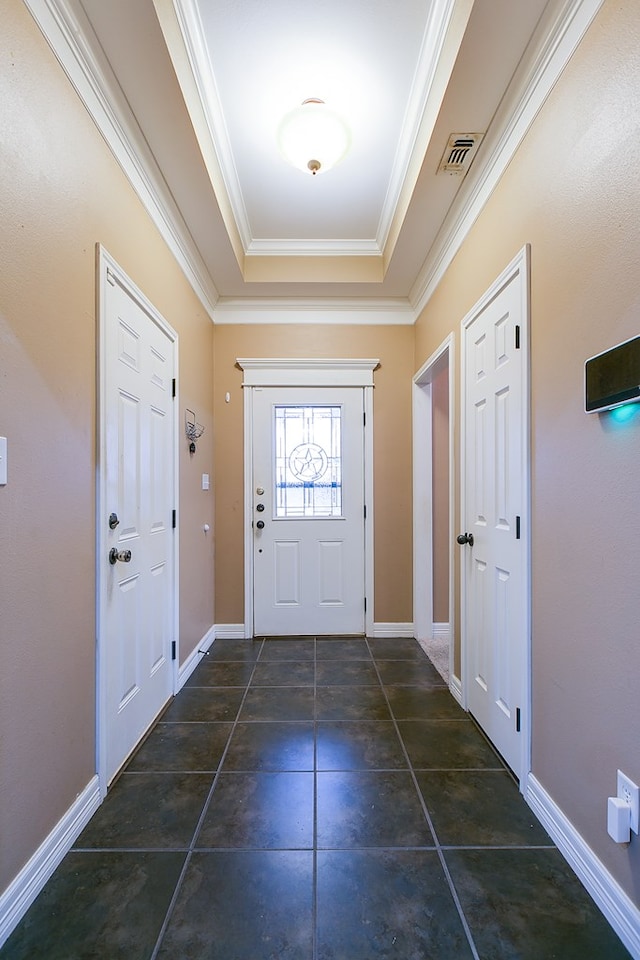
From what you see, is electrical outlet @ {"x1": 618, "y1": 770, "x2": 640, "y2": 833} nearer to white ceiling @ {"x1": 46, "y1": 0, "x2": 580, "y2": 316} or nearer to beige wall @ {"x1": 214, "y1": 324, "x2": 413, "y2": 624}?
white ceiling @ {"x1": 46, "y1": 0, "x2": 580, "y2": 316}

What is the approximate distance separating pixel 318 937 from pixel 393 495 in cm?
258

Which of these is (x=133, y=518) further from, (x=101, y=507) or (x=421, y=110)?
(x=421, y=110)

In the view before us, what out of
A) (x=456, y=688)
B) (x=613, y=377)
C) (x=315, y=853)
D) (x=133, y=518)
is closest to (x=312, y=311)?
(x=133, y=518)

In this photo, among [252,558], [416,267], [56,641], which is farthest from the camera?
[252,558]

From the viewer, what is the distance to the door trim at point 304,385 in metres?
3.32

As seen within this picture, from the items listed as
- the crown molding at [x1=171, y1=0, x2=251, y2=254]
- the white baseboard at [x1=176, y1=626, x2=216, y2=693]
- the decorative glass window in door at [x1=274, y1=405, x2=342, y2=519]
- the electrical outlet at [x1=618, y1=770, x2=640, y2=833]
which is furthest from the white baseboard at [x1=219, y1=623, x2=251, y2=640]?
the crown molding at [x1=171, y1=0, x2=251, y2=254]

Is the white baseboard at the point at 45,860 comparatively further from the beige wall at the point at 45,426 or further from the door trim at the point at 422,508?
the door trim at the point at 422,508

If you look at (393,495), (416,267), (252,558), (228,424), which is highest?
(416,267)

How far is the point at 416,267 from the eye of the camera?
2.86 metres

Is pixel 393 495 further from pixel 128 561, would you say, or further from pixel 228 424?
pixel 128 561

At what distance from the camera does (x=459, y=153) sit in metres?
1.88

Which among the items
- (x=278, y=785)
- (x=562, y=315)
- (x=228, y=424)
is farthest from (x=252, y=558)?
(x=562, y=315)

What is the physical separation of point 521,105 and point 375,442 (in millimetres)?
2128

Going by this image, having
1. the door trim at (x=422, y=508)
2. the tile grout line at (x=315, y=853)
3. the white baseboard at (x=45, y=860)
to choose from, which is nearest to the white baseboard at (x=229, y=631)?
the tile grout line at (x=315, y=853)
